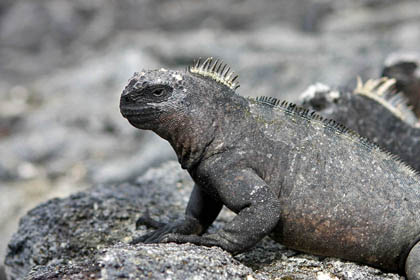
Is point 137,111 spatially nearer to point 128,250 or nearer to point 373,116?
point 128,250

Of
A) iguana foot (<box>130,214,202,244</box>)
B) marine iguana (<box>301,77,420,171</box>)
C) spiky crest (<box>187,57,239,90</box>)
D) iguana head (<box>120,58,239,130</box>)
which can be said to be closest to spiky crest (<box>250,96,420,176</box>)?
spiky crest (<box>187,57,239,90</box>)

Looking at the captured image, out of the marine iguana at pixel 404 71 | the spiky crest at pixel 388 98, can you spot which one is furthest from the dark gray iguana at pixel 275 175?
the marine iguana at pixel 404 71

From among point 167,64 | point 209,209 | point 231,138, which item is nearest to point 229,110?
point 231,138

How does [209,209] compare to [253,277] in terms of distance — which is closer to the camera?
[253,277]

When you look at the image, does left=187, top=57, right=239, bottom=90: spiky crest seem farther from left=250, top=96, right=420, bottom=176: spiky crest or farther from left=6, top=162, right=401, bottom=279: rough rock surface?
left=6, top=162, right=401, bottom=279: rough rock surface

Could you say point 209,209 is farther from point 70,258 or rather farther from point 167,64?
point 167,64

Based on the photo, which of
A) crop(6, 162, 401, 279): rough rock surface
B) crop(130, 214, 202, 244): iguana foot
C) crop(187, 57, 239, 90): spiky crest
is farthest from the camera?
crop(130, 214, 202, 244): iguana foot

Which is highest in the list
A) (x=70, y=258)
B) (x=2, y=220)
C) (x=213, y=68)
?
(x=213, y=68)
